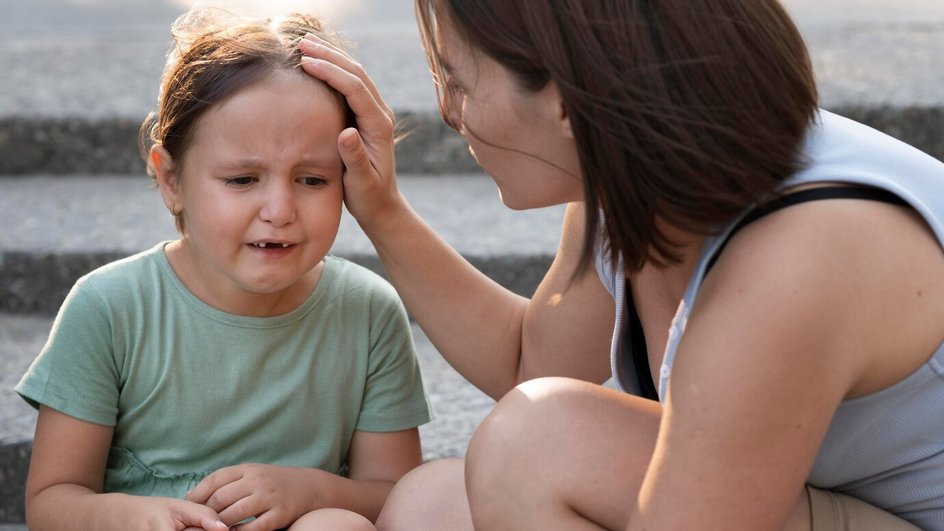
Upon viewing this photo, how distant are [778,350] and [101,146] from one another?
7.29 ft

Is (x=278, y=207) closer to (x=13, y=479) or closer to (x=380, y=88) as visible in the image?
(x=13, y=479)

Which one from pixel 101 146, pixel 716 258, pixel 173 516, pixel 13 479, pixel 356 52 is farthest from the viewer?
pixel 356 52

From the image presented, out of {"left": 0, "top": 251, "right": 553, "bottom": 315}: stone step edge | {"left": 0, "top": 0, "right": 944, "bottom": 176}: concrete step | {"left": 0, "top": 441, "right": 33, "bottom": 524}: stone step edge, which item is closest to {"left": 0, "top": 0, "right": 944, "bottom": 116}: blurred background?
{"left": 0, "top": 0, "right": 944, "bottom": 176}: concrete step

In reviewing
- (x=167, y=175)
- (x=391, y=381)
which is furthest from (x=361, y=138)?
(x=391, y=381)

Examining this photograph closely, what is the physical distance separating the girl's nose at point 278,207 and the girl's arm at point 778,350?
1.94 feet

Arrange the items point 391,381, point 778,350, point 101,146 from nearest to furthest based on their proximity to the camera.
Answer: point 778,350, point 391,381, point 101,146

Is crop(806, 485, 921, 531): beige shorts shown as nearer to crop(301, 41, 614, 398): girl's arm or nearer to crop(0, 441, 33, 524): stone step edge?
crop(301, 41, 614, 398): girl's arm

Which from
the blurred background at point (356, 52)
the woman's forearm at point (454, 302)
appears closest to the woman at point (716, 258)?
the woman's forearm at point (454, 302)

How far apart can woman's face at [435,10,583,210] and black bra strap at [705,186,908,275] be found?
216 millimetres

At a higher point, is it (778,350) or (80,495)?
(778,350)

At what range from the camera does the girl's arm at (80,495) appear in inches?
60.4

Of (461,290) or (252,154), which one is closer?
(252,154)

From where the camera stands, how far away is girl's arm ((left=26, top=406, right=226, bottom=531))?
1535 mm

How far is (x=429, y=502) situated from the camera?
5.26 ft
